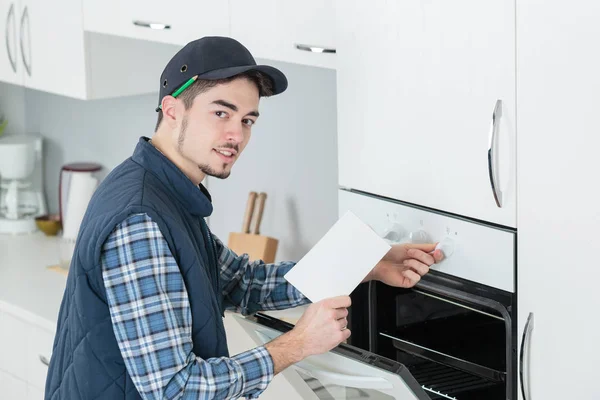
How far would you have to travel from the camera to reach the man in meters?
1.46

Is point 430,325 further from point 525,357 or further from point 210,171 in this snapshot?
point 210,171

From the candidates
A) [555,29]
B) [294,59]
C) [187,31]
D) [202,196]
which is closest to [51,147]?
[187,31]

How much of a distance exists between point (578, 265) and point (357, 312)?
0.59 meters

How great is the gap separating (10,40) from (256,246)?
1056mm

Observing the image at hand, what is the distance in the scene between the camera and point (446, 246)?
167 centimetres

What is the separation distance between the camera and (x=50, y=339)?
2.72 metres

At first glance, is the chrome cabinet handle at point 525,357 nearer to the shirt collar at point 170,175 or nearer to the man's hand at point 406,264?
the man's hand at point 406,264

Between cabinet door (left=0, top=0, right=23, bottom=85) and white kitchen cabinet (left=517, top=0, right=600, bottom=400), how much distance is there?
1.99 m

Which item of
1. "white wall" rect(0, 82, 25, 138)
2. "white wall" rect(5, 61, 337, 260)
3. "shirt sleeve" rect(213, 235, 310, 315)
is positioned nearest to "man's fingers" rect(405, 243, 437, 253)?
"shirt sleeve" rect(213, 235, 310, 315)

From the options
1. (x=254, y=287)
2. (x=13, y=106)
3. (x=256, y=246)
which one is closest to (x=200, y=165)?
(x=254, y=287)

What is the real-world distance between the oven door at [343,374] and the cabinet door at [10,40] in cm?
165

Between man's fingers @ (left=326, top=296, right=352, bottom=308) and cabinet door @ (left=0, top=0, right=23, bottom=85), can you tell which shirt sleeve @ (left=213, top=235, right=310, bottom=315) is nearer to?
man's fingers @ (left=326, top=296, right=352, bottom=308)

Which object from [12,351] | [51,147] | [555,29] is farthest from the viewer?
[51,147]

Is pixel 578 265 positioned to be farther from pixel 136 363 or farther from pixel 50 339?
pixel 50 339
